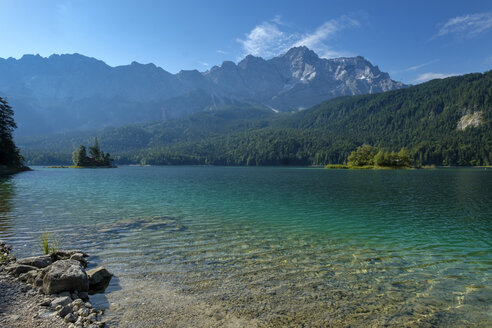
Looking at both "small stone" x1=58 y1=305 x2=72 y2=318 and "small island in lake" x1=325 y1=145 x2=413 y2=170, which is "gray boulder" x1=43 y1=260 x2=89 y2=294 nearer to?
"small stone" x1=58 y1=305 x2=72 y2=318

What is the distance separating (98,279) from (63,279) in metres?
1.44

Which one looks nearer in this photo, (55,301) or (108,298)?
(55,301)

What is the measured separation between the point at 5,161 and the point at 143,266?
126 meters

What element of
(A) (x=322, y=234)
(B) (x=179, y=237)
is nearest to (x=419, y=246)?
(A) (x=322, y=234)

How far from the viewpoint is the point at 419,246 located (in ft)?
57.4

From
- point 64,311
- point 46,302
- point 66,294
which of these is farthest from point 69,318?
point 66,294

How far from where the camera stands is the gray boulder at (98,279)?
11163 millimetres

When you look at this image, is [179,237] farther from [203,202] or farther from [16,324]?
[203,202]

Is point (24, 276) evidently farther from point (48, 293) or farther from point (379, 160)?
point (379, 160)

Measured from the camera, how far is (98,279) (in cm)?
1152

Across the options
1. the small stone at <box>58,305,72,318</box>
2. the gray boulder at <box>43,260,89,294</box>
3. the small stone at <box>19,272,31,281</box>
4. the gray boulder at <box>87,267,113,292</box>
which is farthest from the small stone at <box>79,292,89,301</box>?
the small stone at <box>19,272,31,281</box>

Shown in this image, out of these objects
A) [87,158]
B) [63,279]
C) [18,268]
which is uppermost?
[87,158]

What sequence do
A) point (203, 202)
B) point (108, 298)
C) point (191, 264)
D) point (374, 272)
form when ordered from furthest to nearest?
point (203, 202)
point (191, 264)
point (374, 272)
point (108, 298)

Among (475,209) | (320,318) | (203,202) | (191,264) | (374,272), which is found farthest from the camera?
(203,202)
